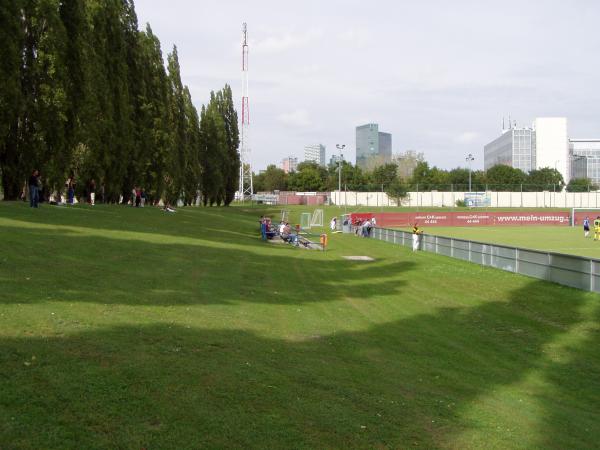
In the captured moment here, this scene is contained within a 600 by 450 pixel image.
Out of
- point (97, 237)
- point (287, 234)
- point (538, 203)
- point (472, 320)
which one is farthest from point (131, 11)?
point (538, 203)

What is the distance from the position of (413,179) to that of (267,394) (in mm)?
130446

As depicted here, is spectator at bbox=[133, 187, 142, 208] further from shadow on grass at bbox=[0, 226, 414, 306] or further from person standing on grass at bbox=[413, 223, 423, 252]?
shadow on grass at bbox=[0, 226, 414, 306]

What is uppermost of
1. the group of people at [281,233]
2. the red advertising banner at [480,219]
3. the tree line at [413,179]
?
the tree line at [413,179]

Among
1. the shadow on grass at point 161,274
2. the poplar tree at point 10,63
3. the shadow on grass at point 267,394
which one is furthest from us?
the poplar tree at point 10,63

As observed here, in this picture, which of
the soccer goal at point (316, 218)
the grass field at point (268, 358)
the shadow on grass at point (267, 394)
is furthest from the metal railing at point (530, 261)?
the soccer goal at point (316, 218)

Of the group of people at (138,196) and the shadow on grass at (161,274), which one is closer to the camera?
the shadow on grass at (161,274)

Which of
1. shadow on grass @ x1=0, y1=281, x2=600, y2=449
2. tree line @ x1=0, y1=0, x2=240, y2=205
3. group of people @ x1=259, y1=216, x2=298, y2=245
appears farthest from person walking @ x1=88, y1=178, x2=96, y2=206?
shadow on grass @ x1=0, y1=281, x2=600, y2=449

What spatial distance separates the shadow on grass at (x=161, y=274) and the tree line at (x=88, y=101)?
40.2 feet

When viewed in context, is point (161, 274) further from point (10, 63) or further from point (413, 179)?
point (413, 179)

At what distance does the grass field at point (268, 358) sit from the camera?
5918 mm

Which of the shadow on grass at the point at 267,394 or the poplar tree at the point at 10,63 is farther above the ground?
the poplar tree at the point at 10,63

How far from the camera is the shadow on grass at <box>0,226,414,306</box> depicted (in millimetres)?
11898

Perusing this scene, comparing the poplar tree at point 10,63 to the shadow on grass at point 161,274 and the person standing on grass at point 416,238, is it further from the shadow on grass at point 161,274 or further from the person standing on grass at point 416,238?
the person standing on grass at point 416,238

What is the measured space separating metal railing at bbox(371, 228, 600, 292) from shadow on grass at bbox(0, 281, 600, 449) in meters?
7.99
